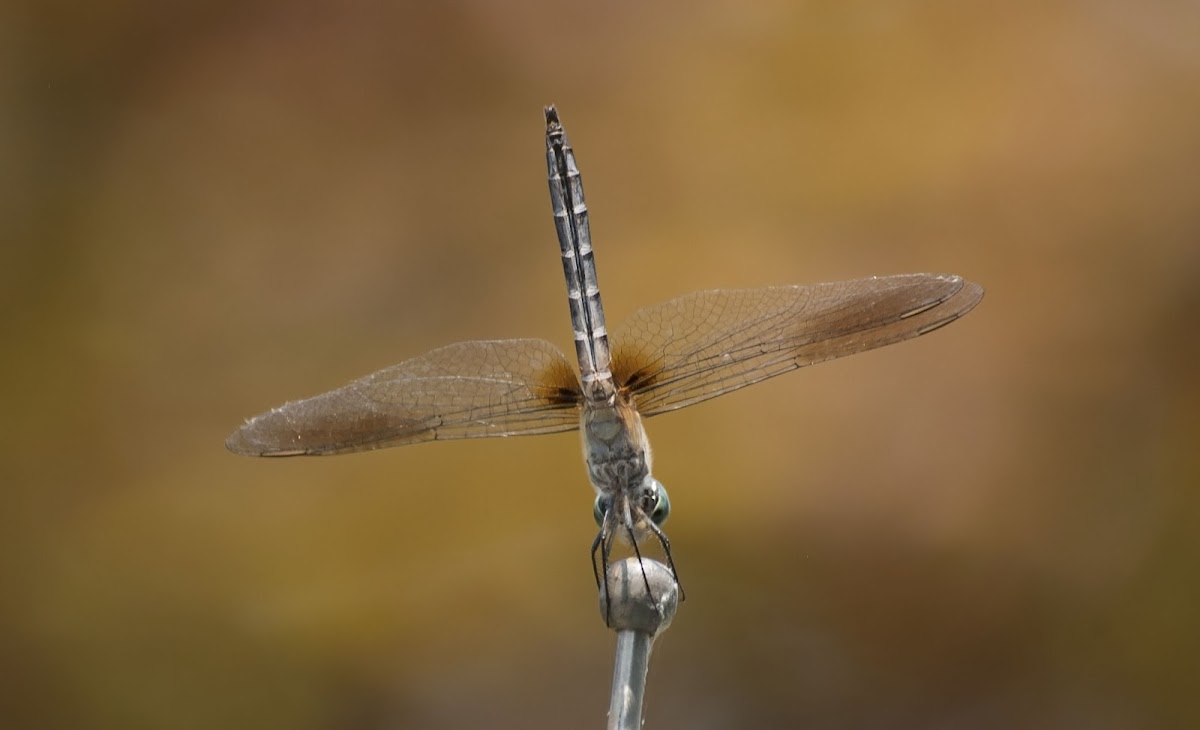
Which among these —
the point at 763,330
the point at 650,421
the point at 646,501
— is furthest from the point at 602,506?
the point at 650,421

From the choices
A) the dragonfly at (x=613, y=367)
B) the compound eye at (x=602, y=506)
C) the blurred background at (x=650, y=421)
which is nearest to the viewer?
the compound eye at (x=602, y=506)

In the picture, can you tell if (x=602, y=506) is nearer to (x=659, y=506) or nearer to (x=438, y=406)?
(x=659, y=506)

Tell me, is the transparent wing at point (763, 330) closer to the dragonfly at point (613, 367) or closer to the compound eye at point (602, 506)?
the dragonfly at point (613, 367)

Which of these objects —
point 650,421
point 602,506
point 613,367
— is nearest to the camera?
point 602,506

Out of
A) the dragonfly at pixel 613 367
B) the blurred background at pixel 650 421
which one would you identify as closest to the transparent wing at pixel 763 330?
the dragonfly at pixel 613 367

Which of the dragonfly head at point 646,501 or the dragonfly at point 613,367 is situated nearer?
the dragonfly head at point 646,501

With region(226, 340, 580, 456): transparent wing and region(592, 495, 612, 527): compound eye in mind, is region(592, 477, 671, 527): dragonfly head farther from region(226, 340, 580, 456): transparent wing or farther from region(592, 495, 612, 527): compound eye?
region(226, 340, 580, 456): transparent wing

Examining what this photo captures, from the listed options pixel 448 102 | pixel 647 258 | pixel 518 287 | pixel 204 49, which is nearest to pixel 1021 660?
pixel 647 258
